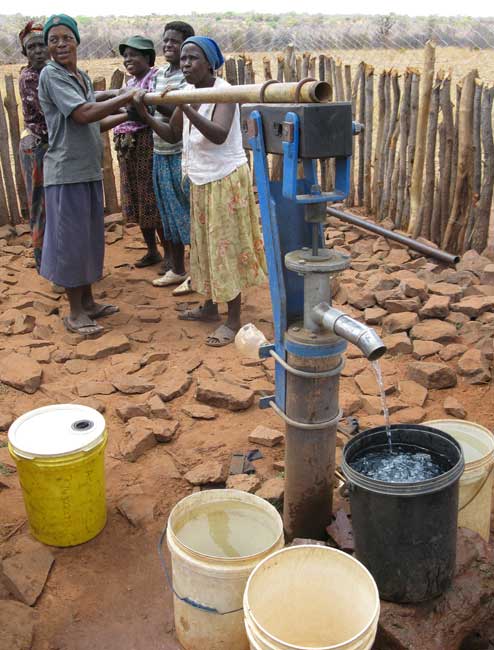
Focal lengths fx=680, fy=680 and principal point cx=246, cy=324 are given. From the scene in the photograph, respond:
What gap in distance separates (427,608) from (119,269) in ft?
13.9

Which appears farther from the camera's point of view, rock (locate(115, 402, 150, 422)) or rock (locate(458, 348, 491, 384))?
rock (locate(458, 348, 491, 384))

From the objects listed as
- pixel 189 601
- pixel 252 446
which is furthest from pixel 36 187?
pixel 189 601

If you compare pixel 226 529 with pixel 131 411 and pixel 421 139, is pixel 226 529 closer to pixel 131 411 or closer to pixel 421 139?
pixel 131 411

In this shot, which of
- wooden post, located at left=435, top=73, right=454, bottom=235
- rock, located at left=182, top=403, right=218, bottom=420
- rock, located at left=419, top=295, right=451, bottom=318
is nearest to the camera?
rock, located at left=182, top=403, right=218, bottom=420

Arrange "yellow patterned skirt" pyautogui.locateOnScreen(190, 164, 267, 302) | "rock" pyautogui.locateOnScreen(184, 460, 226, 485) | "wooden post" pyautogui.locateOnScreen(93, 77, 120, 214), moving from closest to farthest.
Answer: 1. "rock" pyautogui.locateOnScreen(184, 460, 226, 485)
2. "yellow patterned skirt" pyautogui.locateOnScreen(190, 164, 267, 302)
3. "wooden post" pyautogui.locateOnScreen(93, 77, 120, 214)

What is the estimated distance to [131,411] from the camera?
11.7 ft

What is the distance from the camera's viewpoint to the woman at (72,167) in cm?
396

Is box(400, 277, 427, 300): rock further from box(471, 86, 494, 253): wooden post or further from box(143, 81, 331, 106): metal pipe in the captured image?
box(143, 81, 331, 106): metal pipe

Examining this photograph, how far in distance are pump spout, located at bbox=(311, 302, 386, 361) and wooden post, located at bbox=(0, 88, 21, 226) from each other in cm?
507

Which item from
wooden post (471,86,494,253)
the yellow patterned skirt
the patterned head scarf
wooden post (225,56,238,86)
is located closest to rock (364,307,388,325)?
the yellow patterned skirt

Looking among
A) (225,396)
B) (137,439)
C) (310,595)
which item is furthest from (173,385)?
(310,595)

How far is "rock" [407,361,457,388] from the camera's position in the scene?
386 centimetres

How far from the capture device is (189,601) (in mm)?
2146

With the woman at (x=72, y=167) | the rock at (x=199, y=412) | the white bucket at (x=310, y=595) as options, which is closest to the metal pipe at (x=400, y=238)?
the woman at (x=72, y=167)
